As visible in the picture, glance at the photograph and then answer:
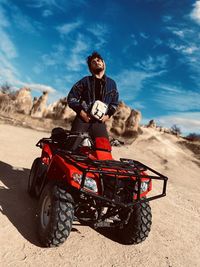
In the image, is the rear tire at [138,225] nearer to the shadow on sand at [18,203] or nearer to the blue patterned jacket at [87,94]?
the shadow on sand at [18,203]

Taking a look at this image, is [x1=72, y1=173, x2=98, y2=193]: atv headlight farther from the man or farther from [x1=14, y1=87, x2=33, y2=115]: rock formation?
[x1=14, y1=87, x2=33, y2=115]: rock formation

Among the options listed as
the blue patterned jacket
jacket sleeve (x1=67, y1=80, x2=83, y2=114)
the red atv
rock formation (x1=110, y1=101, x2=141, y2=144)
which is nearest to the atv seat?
the red atv

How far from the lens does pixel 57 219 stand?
3.54 metres

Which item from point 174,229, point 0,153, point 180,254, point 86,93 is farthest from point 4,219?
point 0,153

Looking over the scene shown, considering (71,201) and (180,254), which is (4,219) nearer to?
(71,201)

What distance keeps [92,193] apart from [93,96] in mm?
1832

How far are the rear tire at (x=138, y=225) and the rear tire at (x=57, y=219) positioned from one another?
35.3 inches

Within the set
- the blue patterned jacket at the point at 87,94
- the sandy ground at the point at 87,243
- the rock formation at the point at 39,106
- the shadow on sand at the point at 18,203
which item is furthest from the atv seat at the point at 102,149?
the rock formation at the point at 39,106

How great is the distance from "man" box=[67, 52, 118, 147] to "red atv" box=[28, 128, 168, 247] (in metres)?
0.30

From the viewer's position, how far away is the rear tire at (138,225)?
4082 mm

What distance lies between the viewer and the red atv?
11.8ft

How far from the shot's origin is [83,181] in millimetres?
3461

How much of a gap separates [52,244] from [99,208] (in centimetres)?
68

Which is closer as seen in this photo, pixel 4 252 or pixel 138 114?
pixel 4 252
